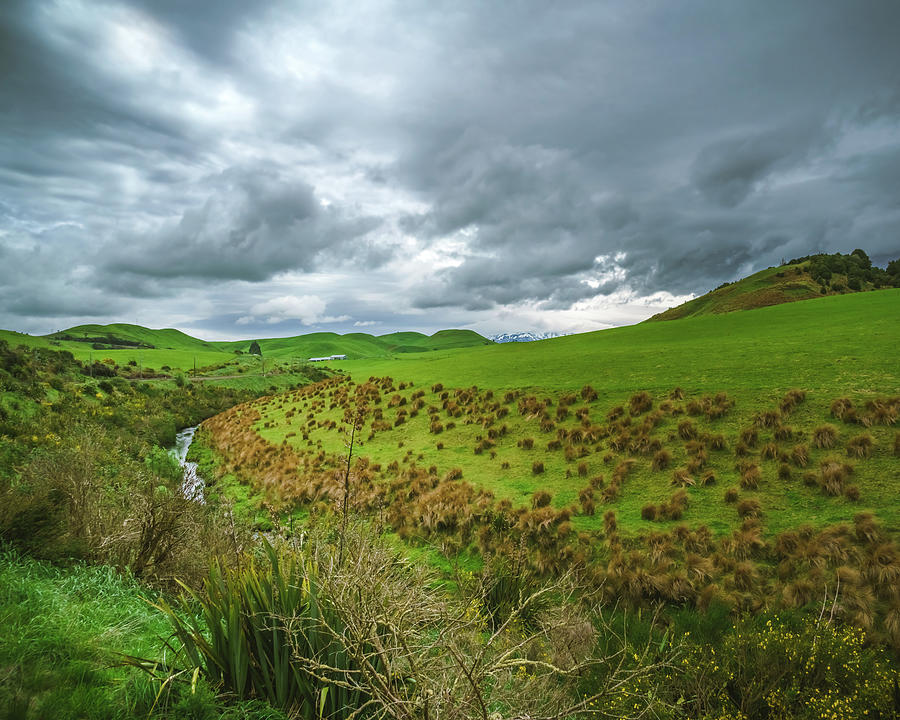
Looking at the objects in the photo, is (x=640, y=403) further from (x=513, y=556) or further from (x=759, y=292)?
(x=759, y=292)

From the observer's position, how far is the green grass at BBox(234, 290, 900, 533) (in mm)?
8961

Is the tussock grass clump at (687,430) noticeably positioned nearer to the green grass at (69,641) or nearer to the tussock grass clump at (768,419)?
the tussock grass clump at (768,419)

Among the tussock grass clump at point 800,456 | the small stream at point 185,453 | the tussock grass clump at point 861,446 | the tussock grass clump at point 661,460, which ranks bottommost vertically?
the small stream at point 185,453

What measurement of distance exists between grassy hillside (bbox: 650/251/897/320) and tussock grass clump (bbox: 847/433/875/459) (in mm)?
46488

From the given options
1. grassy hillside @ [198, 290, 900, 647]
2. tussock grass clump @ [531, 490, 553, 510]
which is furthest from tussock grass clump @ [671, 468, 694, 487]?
tussock grass clump @ [531, 490, 553, 510]

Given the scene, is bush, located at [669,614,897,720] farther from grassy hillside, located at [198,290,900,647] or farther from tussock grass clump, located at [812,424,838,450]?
tussock grass clump, located at [812,424,838,450]

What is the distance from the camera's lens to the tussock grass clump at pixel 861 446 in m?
9.27

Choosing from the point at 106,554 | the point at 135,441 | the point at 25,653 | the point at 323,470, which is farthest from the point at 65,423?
the point at 25,653

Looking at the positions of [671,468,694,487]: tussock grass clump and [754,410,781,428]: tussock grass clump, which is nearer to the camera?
[671,468,694,487]: tussock grass clump

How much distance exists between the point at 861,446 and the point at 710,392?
4.97 metres

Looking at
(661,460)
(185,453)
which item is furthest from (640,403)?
(185,453)

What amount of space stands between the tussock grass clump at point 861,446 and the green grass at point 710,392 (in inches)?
6.2

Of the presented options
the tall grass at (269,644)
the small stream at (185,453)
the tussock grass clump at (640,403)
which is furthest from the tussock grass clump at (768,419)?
the small stream at (185,453)

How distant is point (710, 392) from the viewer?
14250 millimetres
